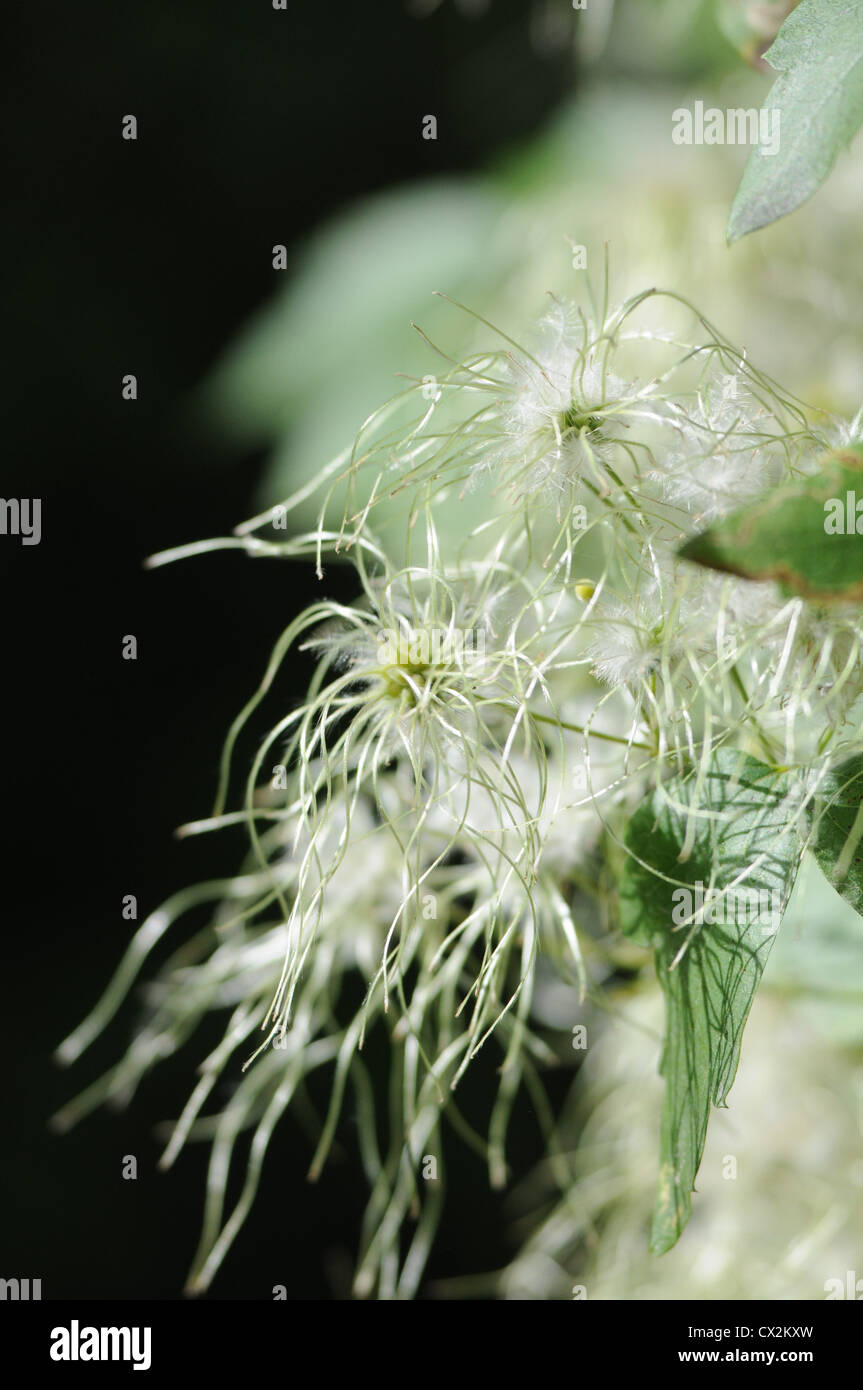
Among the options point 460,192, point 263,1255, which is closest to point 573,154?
point 460,192

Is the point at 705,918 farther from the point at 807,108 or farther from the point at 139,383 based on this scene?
the point at 139,383

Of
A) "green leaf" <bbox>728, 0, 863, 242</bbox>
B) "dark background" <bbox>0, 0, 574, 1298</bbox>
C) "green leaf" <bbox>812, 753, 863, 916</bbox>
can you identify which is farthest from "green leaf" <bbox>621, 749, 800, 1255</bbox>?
"dark background" <bbox>0, 0, 574, 1298</bbox>

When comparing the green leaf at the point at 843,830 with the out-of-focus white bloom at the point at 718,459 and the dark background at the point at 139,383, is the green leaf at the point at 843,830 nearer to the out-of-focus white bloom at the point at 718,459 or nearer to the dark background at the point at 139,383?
the out-of-focus white bloom at the point at 718,459

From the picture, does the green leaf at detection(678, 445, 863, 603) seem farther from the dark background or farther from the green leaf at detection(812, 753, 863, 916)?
the dark background

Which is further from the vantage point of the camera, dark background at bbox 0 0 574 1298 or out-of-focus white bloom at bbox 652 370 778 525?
dark background at bbox 0 0 574 1298

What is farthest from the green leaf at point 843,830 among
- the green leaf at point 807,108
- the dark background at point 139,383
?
the dark background at point 139,383

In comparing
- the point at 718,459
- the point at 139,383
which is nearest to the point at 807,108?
the point at 718,459
